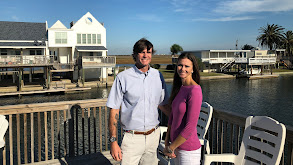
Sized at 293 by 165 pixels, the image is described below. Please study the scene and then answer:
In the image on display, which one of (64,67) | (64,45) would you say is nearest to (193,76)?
(64,67)

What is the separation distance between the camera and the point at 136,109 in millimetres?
2891

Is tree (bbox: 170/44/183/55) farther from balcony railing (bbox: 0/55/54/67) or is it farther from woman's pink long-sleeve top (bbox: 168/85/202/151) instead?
woman's pink long-sleeve top (bbox: 168/85/202/151)

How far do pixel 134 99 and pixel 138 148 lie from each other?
553 millimetres

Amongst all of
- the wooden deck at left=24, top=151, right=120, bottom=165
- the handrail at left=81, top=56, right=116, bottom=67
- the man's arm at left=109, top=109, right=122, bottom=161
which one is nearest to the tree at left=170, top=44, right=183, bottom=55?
the handrail at left=81, top=56, right=116, bottom=67

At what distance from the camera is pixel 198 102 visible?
8.33 ft

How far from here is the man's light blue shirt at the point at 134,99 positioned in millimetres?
2887

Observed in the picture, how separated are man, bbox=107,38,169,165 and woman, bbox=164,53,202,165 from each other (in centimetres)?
29

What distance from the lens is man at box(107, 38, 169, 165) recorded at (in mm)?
2861

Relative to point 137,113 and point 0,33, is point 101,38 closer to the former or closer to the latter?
point 0,33

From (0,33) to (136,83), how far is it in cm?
4166

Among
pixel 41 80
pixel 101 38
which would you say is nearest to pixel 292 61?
pixel 101 38

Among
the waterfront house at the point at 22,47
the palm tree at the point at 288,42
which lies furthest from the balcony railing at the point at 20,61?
the palm tree at the point at 288,42

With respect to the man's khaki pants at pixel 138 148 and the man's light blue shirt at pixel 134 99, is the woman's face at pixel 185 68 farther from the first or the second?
the man's khaki pants at pixel 138 148

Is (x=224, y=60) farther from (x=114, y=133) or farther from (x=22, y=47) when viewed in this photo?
(x=114, y=133)
